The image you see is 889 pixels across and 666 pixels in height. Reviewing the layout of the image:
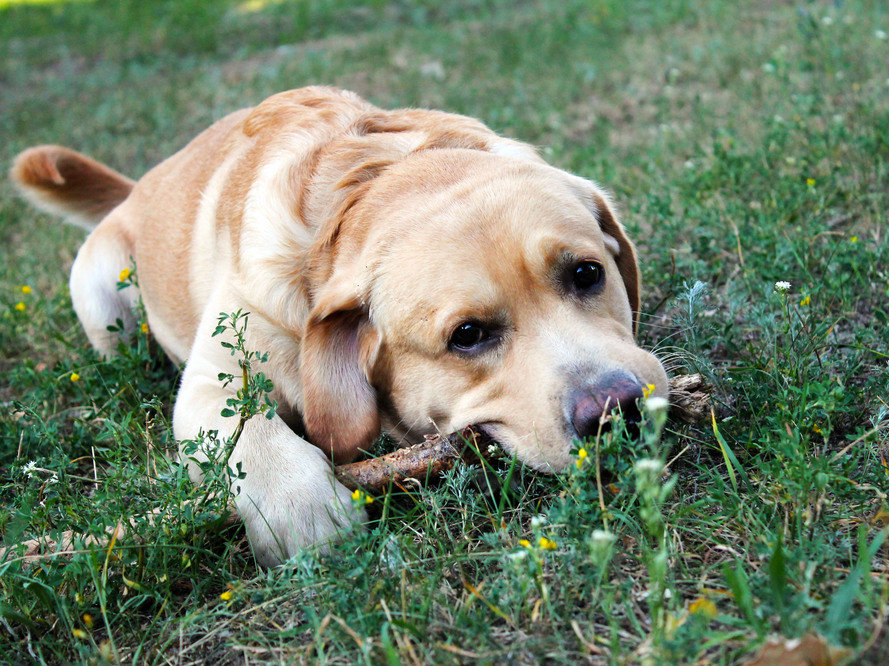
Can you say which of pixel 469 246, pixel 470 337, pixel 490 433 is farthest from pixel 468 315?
pixel 490 433

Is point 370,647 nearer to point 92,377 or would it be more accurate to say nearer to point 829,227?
point 92,377

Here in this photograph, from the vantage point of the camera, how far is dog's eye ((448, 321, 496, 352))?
243 cm

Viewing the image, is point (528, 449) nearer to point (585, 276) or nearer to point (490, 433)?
point (490, 433)

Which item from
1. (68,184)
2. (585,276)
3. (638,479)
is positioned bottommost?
(68,184)

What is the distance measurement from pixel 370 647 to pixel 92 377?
2.24m

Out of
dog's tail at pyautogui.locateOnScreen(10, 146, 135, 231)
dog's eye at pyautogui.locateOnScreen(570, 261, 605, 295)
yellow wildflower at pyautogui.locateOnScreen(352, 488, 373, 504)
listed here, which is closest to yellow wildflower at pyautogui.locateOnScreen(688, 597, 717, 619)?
yellow wildflower at pyautogui.locateOnScreen(352, 488, 373, 504)

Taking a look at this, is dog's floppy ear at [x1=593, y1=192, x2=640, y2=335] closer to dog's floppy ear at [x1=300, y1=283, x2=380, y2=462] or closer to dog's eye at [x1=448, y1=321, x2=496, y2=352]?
dog's eye at [x1=448, y1=321, x2=496, y2=352]

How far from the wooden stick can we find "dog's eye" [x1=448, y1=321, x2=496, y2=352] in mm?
259

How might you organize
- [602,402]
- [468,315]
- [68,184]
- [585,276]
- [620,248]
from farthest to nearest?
[68,184], [620,248], [585,276], [468,315], [602,402]

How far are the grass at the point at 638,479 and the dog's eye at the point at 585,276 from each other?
33 cm

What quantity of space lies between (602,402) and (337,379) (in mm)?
912

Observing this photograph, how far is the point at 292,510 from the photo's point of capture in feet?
7.45

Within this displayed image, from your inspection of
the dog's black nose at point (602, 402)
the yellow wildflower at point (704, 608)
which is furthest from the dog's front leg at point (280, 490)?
the yellow wildflower at point (704, 608)

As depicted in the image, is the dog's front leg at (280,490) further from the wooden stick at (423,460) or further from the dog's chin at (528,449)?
the dog's chin at (528,449)
